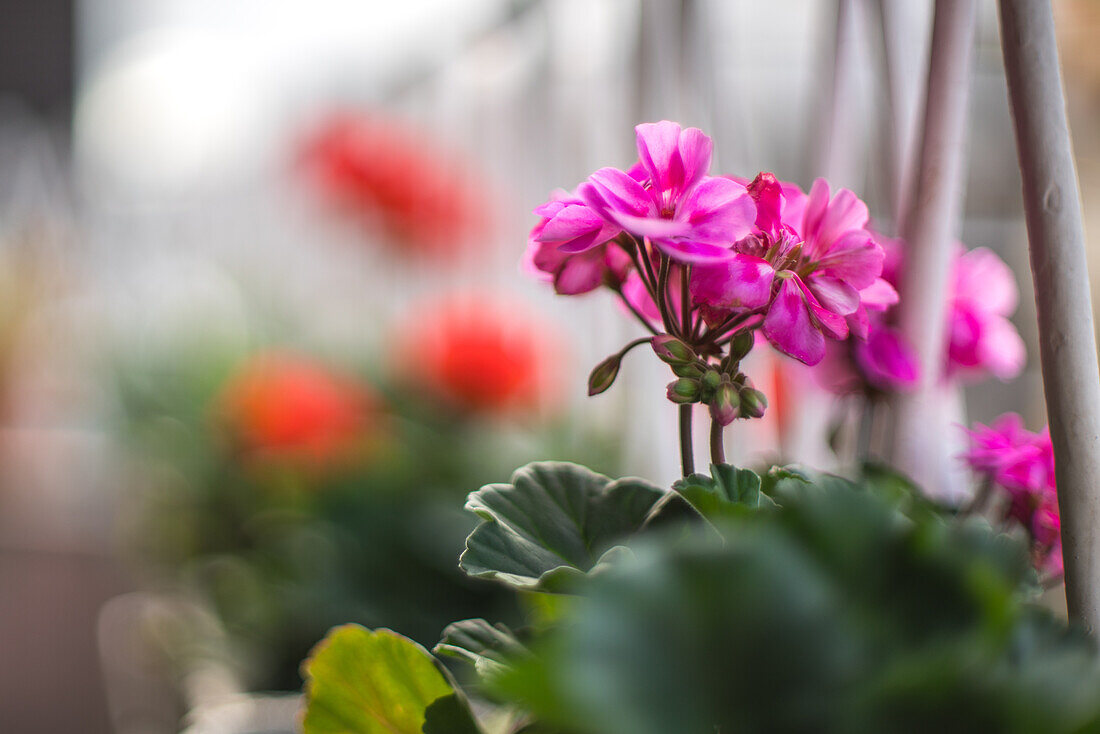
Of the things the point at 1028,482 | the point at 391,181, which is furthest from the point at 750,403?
the point at 391,181

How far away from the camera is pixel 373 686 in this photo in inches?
10.0

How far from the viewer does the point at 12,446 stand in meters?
1.39

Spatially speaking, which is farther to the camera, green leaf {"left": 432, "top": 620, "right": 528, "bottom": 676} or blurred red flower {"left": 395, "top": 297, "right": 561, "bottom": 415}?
blurred red flower {"left": 395, "top": 297, "right": 561, "bottom": 415}

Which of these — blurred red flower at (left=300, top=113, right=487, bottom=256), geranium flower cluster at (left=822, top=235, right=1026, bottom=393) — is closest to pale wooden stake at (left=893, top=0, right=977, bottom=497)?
geranium flower cluster at (left=822, top=235, right=1026, bottom=393)

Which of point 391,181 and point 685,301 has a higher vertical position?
point 391,181

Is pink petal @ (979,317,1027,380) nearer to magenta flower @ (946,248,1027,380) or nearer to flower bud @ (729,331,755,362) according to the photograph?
magenta flower @ (946,248,1027,380)

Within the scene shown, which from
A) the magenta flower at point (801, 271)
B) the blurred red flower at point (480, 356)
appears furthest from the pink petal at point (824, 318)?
the blurred red flower at point (480, 356)

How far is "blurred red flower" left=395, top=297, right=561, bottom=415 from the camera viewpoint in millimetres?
876

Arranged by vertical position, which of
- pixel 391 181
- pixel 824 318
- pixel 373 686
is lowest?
pixel 373 686

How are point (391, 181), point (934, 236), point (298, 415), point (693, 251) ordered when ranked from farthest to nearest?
point (391, 181), point (298, 415), point (934, 236), point (693, 251)

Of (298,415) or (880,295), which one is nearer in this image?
(880,295)

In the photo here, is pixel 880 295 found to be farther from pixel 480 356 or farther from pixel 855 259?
pixel 480 356

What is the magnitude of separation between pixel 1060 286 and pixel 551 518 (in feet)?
0.53

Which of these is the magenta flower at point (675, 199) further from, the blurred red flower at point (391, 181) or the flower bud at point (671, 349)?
the blurred red flower at point (391, 181)
